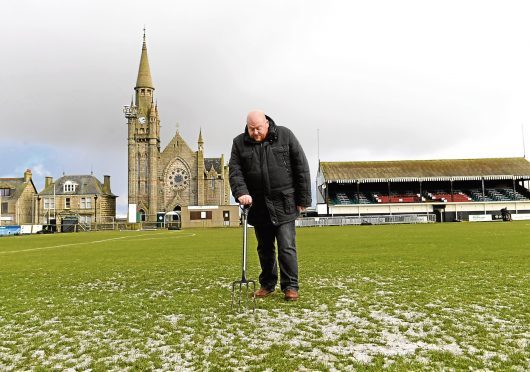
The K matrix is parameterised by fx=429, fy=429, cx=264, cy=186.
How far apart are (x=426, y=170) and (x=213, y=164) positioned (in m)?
39.3

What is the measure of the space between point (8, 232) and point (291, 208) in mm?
53088

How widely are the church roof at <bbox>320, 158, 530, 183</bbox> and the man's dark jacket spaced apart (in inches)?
2242

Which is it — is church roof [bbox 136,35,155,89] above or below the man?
above

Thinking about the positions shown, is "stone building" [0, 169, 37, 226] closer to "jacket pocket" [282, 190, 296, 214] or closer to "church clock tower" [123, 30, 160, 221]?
"church clock tower" [123, 30, 160, 221]

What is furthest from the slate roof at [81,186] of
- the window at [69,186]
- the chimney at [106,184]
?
the chimney at [106,184]

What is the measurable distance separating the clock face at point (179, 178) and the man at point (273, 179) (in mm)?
75551

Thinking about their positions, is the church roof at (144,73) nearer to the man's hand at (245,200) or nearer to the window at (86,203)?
the window at (86,203)

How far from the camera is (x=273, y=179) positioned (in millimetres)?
5219

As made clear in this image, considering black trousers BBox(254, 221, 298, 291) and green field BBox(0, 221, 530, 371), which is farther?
black trousers BBox(254, 221, 298, 291)

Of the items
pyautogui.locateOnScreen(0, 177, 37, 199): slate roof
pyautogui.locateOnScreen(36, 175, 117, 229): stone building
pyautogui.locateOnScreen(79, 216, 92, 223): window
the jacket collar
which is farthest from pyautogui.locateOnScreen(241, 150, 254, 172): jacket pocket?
pyautogui.locateOnScreen(0, 177, 37, 199): slate roof

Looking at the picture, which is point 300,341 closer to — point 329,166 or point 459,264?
point 459,264

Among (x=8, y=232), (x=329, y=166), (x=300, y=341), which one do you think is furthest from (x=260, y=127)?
(x=329, y=166)

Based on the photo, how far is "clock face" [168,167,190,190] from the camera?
7969 centimetres

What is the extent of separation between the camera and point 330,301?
480cm
